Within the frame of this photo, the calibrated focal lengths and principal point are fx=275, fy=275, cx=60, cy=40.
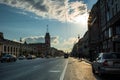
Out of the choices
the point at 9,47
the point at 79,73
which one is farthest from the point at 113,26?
the point at 9,47

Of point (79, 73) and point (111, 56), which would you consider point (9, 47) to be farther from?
point (111, 56)

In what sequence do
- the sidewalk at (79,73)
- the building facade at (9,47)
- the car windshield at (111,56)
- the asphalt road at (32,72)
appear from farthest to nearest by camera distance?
the building facade at (9,47), the car windshield at (111,56), the asphalt road at (32,72), the sidewalk at (79,73)

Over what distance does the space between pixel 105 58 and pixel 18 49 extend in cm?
13068

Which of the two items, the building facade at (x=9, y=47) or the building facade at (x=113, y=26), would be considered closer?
the building facade at (x=113, y=26)

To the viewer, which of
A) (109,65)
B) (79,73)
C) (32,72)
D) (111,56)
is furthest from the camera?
(32,72)

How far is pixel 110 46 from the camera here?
5541 cm

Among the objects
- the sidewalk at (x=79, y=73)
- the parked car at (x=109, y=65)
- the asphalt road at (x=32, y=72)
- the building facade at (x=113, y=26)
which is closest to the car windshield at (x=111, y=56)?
the parked car at (x=109, y=65)

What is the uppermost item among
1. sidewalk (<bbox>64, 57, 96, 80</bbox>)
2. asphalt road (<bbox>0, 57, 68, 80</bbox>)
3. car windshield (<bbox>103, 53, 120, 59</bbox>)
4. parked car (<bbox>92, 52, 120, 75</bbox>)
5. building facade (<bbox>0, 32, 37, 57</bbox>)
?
building facade (<bbox>0, 32, 37, 57</bbox>)

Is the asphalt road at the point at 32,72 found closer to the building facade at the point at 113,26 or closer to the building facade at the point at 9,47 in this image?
the building facade at the point at 113,26

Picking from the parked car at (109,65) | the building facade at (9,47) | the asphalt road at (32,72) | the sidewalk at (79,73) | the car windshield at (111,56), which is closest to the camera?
the parked car at (109,65)

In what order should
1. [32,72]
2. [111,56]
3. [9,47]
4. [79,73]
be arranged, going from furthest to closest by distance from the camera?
[9,47] < [32,72] < [79,73] < [111,56]

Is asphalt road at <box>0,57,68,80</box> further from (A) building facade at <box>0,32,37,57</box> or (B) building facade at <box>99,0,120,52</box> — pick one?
(A) building facade at <box>0,32,37,57</box>

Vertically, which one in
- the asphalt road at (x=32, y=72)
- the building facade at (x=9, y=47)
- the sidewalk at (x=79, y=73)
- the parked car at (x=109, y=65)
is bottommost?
the sidewalk at (x=79, y=73)

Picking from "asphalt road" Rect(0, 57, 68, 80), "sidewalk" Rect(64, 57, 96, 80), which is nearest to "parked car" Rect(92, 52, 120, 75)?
"sidewalk" Rect(64, 57, 96, 80)
